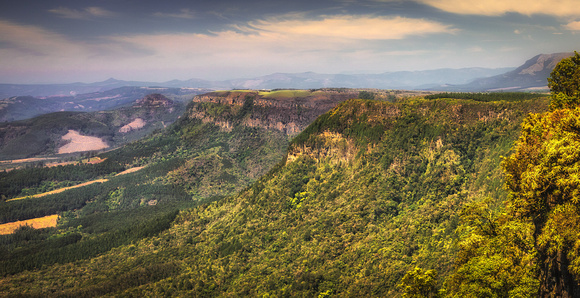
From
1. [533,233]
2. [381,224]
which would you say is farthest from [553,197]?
[381,224]

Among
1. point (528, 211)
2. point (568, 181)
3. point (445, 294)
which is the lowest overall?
point (445, 294)

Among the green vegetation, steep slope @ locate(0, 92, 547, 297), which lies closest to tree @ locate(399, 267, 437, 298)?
the green vegetation

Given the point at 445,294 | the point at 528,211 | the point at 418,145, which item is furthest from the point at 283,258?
the point at 528,211

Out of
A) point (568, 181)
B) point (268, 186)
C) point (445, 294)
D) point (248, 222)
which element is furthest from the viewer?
point (268, 186)

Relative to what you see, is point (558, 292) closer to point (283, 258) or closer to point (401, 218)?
point (401, 218)

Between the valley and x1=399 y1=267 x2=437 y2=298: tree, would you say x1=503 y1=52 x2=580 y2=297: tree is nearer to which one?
the valley

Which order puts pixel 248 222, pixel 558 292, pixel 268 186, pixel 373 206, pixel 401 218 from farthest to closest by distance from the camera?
1. pixel 268 186
2. pixel 248 222
3. pixel 373 206
4. pixel 401 218
5. pixel 558 292
